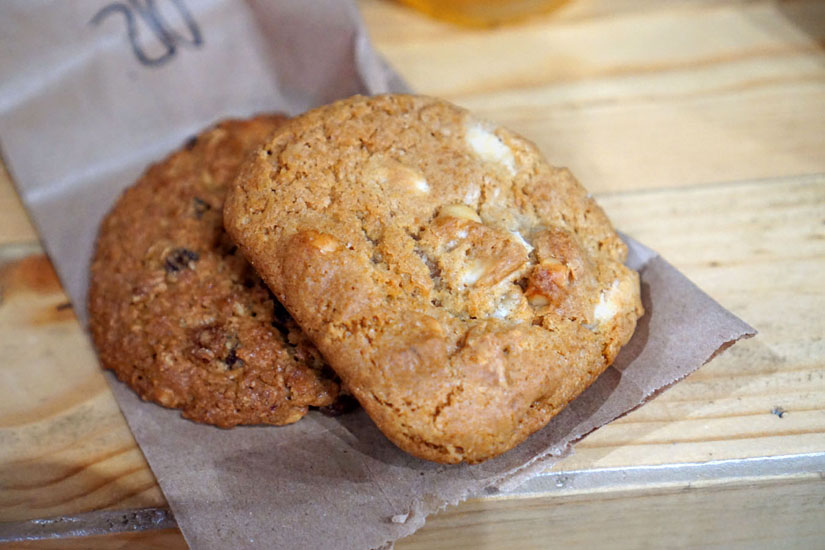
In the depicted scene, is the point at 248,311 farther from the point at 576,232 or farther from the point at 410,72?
the point at 410,72

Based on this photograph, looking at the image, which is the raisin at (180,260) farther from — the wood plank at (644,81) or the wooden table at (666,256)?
the wood plank at (644,81)

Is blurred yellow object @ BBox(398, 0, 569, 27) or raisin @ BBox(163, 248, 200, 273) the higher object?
blurred yellow object @ BBox(398, 0, 569, 27)

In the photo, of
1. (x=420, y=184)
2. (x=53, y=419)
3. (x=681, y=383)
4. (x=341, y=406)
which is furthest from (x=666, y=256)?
(x=53, y=419)

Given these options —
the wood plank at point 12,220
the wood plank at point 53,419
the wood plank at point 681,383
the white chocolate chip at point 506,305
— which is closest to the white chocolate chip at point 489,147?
the white chocolate chip at point 506,305

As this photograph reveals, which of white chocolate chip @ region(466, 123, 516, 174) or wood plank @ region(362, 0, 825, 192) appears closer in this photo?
white chocolate chip @ region(466, 123, 516, 174)

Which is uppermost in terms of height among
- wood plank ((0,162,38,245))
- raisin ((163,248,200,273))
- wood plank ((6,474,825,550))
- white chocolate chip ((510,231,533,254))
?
white chocolate chip ((510,231,533,254))

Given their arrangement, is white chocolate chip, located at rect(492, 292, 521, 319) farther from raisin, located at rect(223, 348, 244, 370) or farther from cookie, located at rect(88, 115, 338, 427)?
raisin, located at rect(223, 348, 244, 370)

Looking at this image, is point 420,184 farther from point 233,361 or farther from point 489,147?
point 233,361

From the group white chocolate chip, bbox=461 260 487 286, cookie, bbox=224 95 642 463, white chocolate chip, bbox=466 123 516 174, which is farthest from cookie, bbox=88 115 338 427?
white chocolate chip, bbox=466 123 516 174
